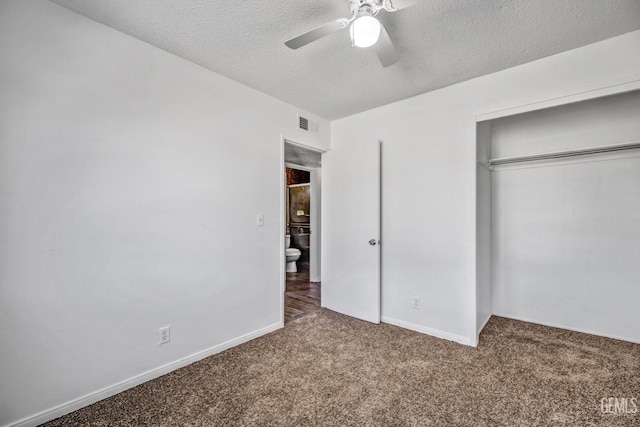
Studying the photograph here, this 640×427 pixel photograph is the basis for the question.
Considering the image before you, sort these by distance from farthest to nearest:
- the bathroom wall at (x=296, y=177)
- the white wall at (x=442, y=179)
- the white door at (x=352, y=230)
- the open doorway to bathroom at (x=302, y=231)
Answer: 1. the bathroom wall at (x=296, y=177)
2. the open doorway to bathroom at (x=302, y=231)
3. the white door at (x=352, y=230)
4. the white wall at (x=442, y=179)

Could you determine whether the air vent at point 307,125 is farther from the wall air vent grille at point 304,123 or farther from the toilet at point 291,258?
the toilet at point 291,258

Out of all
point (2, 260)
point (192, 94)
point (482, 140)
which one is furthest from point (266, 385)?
point (482, 140)

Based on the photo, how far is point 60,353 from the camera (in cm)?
170

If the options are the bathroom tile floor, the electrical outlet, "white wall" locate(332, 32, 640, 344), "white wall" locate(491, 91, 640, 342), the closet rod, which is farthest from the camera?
the bathroom tile floor

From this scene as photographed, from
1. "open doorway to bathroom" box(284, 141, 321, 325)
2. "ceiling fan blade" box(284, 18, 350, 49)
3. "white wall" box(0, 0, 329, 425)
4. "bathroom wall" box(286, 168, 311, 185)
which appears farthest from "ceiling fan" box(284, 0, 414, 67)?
"bathroom wall" box(286, 168, 311, 185)

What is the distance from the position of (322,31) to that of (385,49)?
386mm

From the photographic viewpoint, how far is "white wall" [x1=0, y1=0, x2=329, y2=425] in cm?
158

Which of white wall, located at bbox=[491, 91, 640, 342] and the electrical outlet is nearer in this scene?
the electrical outlet

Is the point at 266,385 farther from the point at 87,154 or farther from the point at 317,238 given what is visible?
the point at 317,238

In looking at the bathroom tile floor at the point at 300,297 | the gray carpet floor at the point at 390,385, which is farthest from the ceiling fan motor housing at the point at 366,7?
the bathroom tile floor at the point at 300,297

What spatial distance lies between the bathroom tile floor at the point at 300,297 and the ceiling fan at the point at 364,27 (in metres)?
2.74

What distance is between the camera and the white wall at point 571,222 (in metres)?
2.67

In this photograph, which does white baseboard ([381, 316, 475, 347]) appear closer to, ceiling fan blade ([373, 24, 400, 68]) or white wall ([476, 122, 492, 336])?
white wall ([476, 122, 492, 336])

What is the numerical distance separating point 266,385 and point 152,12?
2.55 metres
